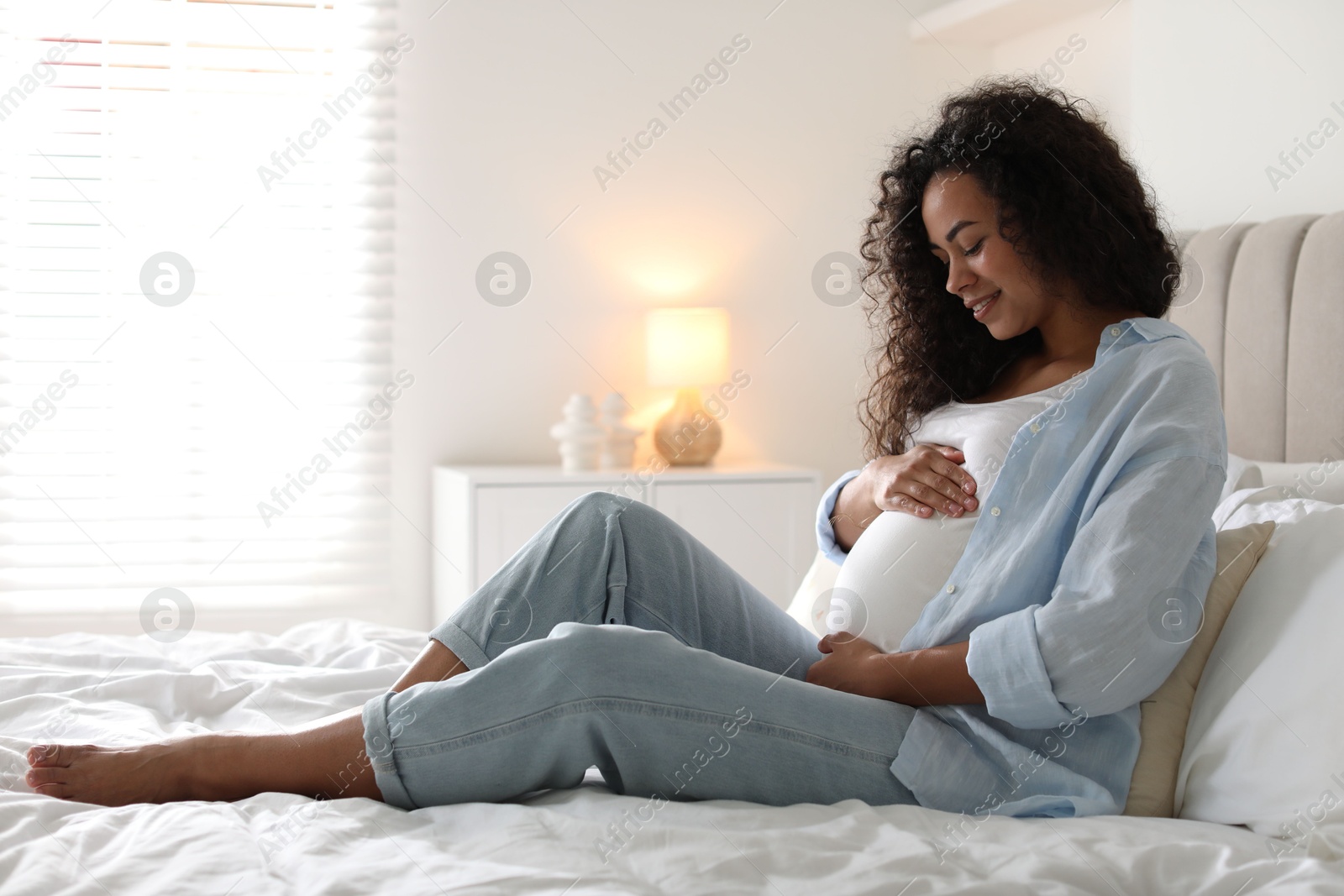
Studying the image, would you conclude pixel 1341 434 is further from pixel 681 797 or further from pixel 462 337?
pixel 462 337

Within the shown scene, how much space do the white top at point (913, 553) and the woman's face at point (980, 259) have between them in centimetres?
10

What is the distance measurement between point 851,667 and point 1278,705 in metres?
0.41

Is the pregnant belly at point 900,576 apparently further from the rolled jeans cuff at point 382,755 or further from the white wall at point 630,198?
the white wall at point 630,198

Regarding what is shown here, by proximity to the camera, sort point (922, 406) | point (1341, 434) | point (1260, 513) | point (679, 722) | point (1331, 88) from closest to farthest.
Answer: point (679, 722) → point (1260, 513) → point (922, 406) → point (1341, 434) → point (1331, 88)

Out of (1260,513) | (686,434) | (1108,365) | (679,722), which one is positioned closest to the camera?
(679,722)

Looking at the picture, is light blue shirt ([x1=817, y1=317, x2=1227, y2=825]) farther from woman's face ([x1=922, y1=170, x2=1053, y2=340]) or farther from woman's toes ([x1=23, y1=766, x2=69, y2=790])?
woman's toes ([x1=23, y1=766, x2=69, y2=790])

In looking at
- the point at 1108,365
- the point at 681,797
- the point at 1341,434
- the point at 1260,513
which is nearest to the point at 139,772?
the point at 681,797

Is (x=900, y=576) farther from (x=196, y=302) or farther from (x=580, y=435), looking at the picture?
(x=196, y=302)

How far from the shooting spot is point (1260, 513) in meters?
1.48

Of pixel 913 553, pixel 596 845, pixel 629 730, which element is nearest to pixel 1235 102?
pixel 913 553

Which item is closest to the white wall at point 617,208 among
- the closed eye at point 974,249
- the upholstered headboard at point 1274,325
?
the upholstered headboard at point 1274,325

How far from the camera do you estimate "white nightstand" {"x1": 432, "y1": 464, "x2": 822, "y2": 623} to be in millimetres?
2852

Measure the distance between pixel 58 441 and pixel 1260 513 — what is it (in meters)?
2.75

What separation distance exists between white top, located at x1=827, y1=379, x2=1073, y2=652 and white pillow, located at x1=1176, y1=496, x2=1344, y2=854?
288mm
